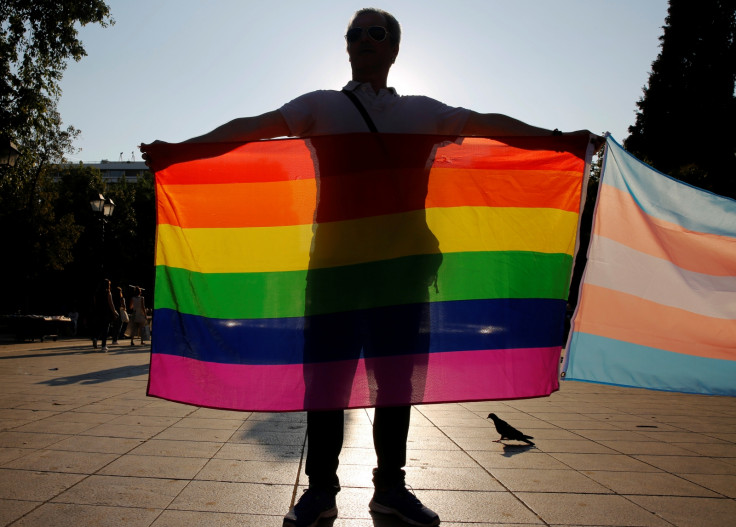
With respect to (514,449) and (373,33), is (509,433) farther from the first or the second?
(373,33)

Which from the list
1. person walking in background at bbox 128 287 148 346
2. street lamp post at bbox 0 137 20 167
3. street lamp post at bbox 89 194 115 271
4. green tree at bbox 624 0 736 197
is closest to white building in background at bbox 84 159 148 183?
green tree at bbox 624 0 736 197

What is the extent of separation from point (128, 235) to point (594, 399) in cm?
4602

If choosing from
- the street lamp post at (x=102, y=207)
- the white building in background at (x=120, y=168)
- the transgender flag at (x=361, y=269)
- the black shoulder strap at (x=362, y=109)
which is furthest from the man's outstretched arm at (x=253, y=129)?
the white building in background at (x=120, y=168)

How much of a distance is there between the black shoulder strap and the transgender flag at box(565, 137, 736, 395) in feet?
5.12

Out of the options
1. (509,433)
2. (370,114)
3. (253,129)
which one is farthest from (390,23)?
(509,433)

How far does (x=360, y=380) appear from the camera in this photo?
2.91m

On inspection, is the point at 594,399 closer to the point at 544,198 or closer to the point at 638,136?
the point at 544,198

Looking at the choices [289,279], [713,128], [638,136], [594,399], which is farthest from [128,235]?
[289,279]

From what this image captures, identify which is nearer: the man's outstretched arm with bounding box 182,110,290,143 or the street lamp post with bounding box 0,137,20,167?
the man's outstretched arm with bounding box 182,110,290,143

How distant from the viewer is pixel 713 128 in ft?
127

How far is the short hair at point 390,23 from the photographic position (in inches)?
122

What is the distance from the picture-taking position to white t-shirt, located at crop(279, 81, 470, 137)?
2.98 metres

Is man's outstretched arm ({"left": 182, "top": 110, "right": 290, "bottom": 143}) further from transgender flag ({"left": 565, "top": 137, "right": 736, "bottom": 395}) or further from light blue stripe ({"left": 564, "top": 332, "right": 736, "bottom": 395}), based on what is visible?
light blue stripe ({"left": 564, "top": 332, "right": 736, "bottom": 395})

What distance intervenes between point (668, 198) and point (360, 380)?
2.34m
